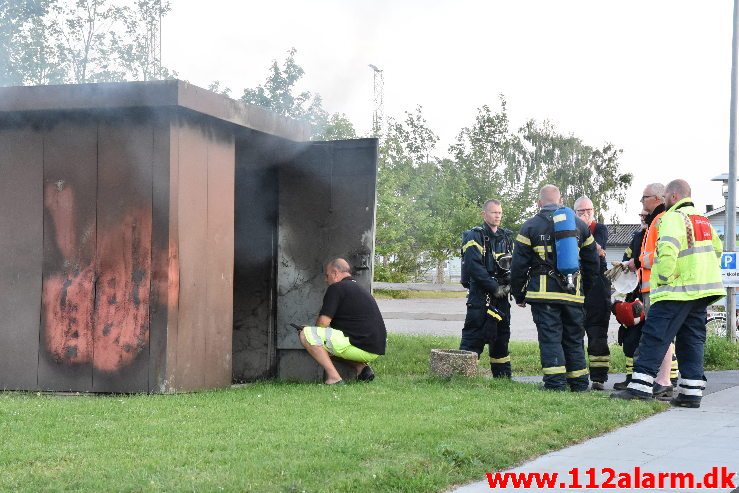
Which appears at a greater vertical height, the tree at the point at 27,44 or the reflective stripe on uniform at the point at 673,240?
the tree at the point at 27,44

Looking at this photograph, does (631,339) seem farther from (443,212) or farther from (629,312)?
(443,212)

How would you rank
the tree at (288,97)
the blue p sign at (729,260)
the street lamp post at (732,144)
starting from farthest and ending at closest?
the street lamp post at (732,144), the blue p sign at (729,260), the tree at (288,97)

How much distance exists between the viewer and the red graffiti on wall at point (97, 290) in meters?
8.85

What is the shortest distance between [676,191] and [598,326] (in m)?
2.18

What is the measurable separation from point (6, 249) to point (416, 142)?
21897mm

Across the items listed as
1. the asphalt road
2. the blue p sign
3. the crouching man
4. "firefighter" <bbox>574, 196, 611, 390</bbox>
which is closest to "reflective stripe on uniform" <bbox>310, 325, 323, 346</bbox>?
the crouching man

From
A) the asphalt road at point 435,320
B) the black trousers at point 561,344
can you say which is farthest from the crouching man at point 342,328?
the asphalt road at point 435,320

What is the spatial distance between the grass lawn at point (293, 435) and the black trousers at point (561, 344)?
0.29m

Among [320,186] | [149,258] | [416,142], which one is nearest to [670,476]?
[149,258]

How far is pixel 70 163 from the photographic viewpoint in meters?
9.04

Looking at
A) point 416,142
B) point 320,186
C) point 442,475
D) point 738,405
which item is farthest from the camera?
point 416,142

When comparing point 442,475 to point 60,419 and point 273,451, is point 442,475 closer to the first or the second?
point 273,451

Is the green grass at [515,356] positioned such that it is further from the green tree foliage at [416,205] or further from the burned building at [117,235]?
the green tree foliage at [416,205]

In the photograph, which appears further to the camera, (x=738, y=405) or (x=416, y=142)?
(x=416, y=142)
